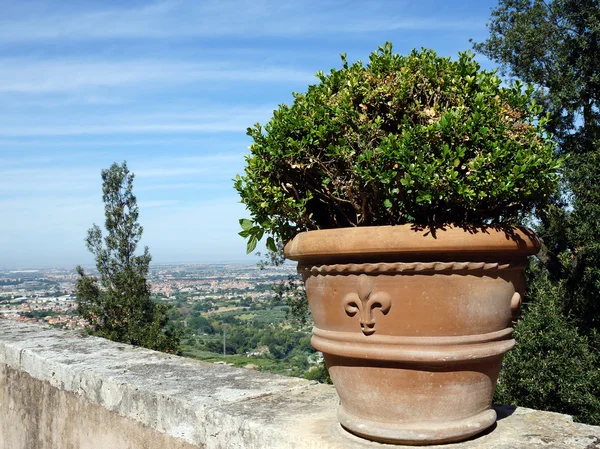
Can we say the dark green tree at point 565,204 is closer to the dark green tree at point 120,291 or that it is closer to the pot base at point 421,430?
the pot base at point 421,430

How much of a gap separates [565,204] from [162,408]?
913 cm

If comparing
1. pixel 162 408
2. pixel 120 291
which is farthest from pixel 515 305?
pixel 120 291

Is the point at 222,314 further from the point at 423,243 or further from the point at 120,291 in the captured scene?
the point at 423,243

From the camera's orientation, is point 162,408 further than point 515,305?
Yes

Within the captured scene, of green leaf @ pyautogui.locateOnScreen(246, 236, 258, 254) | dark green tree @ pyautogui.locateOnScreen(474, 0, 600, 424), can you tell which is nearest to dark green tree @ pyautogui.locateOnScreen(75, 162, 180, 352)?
dark green tree @ pyautogui.locateOnScreen(474, 0, 600, 424)

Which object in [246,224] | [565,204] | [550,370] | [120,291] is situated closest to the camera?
[246,224]

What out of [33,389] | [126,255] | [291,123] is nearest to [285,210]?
→ [291,123]

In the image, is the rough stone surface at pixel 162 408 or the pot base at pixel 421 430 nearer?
the pot base at pixel 421 430

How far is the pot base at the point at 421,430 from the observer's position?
→ 1686 mm

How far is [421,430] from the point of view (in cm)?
169

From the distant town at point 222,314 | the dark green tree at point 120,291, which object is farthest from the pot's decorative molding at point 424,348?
the dark green tree at point 120,291

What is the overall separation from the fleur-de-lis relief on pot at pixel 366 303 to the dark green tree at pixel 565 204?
661cm

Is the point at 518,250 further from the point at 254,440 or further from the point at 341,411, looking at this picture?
the point at 254,440

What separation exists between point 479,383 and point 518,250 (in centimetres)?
41
